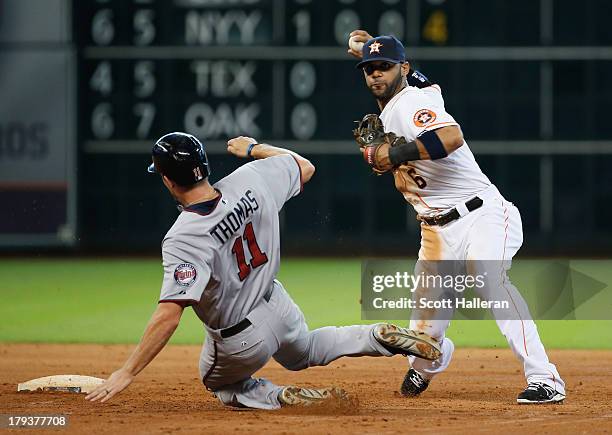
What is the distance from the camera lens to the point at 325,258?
47.7 ft

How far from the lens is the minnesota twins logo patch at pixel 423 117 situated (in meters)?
5.30

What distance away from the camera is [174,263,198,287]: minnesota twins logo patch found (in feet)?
14.5

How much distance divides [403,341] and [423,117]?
1.13m

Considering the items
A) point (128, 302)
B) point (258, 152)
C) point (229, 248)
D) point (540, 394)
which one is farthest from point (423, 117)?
point (128, 302)

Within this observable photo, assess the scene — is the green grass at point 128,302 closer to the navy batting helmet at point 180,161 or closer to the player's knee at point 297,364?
the player's knee at point 297,364

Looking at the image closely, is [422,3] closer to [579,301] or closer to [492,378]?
[579,301]

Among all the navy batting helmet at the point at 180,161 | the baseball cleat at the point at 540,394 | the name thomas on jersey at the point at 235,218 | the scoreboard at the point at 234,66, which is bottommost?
the baseball cleat at the point at 540,394

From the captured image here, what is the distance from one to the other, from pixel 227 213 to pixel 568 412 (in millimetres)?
1716

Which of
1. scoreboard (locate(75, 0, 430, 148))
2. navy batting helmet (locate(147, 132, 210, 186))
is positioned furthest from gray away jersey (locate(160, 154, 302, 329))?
scoreboard (locate(75, 0, 430, 148))

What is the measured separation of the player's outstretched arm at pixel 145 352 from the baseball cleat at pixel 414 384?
1650 mm

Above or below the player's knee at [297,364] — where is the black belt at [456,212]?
above

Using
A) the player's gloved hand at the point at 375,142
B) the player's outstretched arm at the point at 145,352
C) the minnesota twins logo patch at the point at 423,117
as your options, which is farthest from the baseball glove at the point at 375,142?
the player's outstretched arm at the point at 145,352

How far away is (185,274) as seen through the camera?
4.43m

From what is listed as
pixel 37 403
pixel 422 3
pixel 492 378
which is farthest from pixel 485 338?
pixel 422 3
